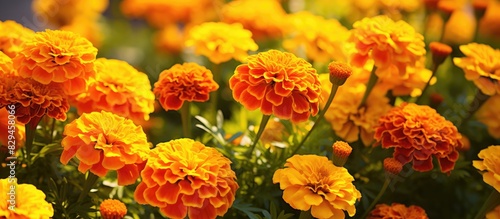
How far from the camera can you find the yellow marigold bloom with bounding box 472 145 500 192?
38.5 inches

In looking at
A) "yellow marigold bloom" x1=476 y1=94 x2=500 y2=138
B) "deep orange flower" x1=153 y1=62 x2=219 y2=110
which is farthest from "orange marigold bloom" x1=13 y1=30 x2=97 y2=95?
"yellow marigold bloom" x1=476 y1=94 x2=500 y2=138

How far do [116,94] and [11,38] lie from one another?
21 centimetres

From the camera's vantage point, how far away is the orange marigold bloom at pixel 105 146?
901mm

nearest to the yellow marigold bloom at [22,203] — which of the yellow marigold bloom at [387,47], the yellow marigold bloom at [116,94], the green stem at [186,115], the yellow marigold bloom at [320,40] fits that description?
the yellow marigold bloom at [116,94]

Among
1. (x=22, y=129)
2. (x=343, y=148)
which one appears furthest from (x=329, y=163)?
(x=22, y=129)

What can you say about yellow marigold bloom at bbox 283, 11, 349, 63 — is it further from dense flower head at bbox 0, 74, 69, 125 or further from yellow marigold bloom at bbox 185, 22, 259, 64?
dense flower head at bbox 0, 74, 69, 125

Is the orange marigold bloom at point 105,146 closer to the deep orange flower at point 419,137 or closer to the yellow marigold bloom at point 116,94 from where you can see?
the yellow marigold bloom at point 116,94

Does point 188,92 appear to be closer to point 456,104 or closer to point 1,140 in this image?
point 1,140

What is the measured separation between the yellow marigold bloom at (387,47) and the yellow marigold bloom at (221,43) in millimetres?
204

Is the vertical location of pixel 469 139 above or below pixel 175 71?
below

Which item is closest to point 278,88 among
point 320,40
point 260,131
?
point 260,131

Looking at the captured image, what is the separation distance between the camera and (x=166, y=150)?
0.91 m

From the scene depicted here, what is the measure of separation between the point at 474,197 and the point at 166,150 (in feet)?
2.48

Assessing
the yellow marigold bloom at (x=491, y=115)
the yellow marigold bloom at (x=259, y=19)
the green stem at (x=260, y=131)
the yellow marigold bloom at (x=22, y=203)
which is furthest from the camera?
the yellow marigold bloom at (x=259, y=19)
